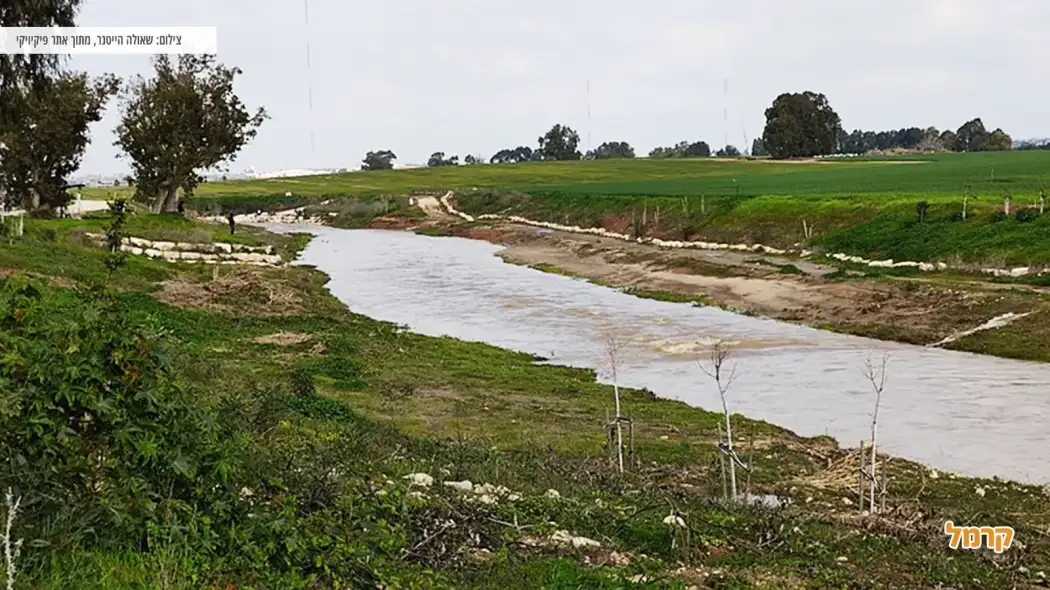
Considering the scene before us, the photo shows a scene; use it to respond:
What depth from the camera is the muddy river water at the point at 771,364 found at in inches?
813

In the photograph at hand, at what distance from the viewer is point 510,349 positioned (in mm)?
32531

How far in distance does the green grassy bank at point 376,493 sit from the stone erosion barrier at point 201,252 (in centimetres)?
2602

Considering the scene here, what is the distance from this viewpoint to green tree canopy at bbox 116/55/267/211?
61.8 m

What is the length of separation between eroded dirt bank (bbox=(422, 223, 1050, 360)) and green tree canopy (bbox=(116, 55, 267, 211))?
68.6 feet

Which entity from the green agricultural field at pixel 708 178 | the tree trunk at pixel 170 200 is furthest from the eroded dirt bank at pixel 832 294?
the tree trunk at pixel 170 200

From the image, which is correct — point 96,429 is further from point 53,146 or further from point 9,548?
point 53,146

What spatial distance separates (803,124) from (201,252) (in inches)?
4615

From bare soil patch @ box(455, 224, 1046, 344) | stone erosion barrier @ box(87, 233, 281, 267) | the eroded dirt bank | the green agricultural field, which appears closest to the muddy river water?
the eroded dirt bank

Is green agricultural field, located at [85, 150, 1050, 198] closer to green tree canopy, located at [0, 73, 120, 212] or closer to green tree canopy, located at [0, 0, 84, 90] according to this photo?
green tree canopy, located at [0, 73, 120, 212]

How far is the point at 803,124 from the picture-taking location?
14900 centimetres

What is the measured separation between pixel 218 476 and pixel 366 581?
4.33 ft

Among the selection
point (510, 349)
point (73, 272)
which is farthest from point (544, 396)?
point (73, 272)

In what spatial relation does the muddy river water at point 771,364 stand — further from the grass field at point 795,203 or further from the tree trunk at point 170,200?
the tree trunk at point 170,200

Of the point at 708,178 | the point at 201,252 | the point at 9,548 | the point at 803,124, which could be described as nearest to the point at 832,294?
the point at 201,252
